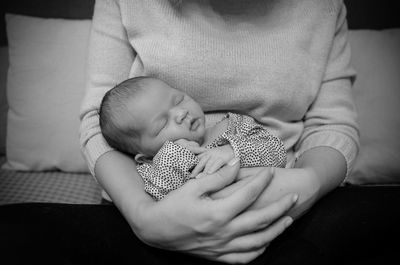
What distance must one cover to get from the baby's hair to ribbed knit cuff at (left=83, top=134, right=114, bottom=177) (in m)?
0.05

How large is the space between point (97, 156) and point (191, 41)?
45 cm

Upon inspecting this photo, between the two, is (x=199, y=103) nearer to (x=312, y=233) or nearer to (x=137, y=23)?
(x=137, y=23)

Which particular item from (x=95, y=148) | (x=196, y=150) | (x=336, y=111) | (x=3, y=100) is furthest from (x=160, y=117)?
(x=3, y=100)

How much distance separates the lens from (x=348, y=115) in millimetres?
1255

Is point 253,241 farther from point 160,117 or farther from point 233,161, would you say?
point 160,117

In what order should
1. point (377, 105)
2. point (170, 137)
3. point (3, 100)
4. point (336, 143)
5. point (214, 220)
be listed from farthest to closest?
1. point (3, 100)
2. point (377, 105)
3. point (336, 143)
4. point (170, 137)
5. point (214, 220)

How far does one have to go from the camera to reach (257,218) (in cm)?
87

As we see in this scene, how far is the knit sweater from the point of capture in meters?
1.17

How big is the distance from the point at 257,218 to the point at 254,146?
21 cm

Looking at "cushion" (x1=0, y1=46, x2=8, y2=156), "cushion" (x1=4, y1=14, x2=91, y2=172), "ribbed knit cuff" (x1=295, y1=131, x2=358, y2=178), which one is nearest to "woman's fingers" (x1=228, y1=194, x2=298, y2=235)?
"ribbed knit cuff" (x1=295, y1=131, x2=358, y2=178)

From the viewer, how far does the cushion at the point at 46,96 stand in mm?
1640

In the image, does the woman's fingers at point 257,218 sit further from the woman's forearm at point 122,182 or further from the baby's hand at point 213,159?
the woman's forearm at point 122,182

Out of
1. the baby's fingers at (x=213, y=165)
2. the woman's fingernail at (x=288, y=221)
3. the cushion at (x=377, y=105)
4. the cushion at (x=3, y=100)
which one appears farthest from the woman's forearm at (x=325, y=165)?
the cushion at (x=3, y=100)

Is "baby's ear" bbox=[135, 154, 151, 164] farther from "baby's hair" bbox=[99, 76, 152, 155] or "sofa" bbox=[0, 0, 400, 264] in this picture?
"sofa" bbox=[0, 0, 400, 264]
